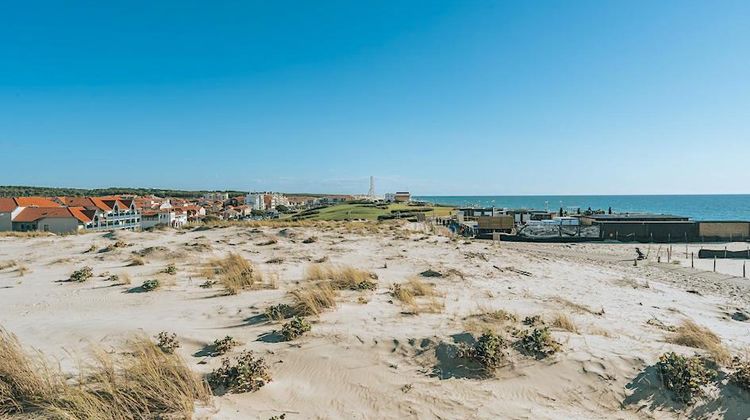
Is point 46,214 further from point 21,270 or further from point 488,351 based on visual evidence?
point 488,351

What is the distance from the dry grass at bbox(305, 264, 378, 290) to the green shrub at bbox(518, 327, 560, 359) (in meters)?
4.86

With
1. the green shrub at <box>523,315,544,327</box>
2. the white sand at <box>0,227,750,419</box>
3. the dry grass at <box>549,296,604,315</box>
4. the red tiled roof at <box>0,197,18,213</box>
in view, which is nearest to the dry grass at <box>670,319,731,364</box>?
the white sand at <box>0,227,750,419</box>

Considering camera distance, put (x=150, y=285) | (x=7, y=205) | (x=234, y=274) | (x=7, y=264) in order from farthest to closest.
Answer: (x=7, y=205) < (x=7, y=264) < (x=234, y=274) < (x=150, y=285)

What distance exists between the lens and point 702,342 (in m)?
6.90

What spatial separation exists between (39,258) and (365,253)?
1334 centimetres

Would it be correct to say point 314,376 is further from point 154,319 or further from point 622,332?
point 622,332

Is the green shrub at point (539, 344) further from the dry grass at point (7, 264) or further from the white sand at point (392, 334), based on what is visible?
the dry grass at point (7, 264)

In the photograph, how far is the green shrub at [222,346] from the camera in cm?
623

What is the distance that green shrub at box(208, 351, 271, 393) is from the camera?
5.15 m

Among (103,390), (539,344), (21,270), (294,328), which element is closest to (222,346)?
(294,328)

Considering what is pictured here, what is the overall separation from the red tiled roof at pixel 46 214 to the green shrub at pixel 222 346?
52.5 meters

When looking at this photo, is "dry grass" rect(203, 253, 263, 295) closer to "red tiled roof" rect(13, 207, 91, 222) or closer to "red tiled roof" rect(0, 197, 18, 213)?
"red tiled roof" rect(13, 207, 91, 222)

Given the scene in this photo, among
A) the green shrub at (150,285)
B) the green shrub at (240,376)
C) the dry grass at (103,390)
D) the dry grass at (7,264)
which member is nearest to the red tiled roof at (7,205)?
the dry grass at (7,264)

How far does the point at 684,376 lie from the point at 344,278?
7645 mm
